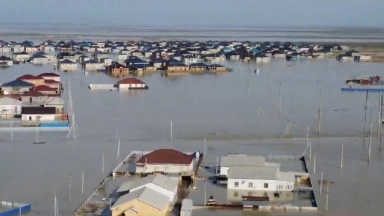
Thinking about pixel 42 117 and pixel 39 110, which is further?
pixel 39 110

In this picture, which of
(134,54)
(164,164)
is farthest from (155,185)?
(134,54)

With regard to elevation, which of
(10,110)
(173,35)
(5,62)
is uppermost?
(10,110)

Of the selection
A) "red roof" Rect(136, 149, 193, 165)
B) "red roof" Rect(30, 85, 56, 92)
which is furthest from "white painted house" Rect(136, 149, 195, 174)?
"red roof" Rect(30, 85, 56, 92)

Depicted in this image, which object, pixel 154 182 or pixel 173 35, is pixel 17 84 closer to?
pixel 154 182

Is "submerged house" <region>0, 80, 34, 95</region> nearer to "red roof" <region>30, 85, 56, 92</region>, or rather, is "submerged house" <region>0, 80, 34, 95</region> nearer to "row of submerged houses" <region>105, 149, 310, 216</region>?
"red roof" <region>30, 85, 56, 92</region>

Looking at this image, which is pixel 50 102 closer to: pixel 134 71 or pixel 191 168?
pixel 191 168

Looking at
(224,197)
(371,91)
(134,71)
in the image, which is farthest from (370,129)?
(134,71)
